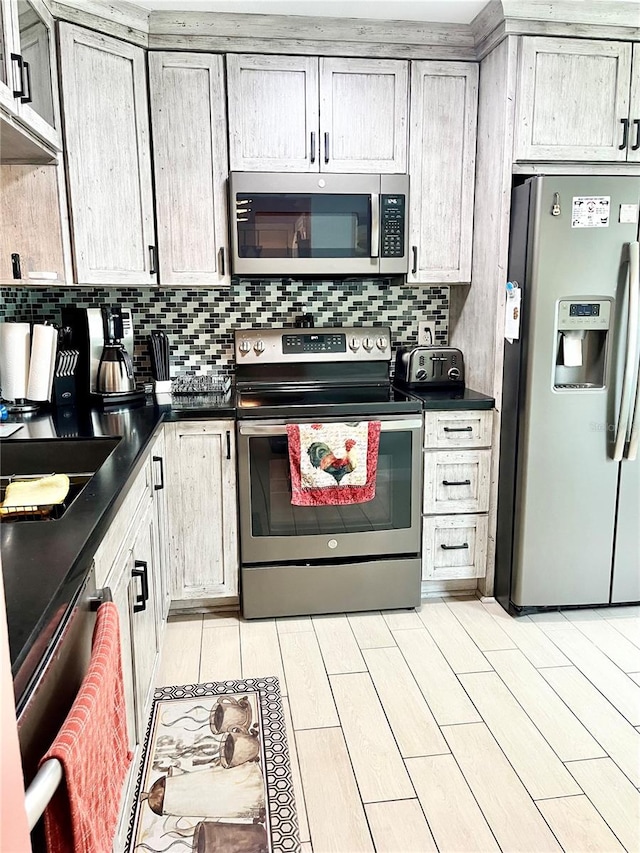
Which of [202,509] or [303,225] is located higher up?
[303,225]

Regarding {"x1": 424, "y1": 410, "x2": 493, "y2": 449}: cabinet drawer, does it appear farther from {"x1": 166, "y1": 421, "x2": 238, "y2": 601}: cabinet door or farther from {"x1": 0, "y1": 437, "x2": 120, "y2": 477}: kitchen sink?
{"x1": 0, "y1": 437, "x2": 120, "y2": 477}: kitchen sink

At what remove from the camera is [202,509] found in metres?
2.74

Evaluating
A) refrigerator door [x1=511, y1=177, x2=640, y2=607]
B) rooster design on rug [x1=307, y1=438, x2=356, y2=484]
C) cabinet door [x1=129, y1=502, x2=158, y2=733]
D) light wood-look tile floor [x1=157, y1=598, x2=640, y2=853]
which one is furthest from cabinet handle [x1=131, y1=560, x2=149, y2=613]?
refrigerator door [x1=511, y1=177, x2=640, y2=607]

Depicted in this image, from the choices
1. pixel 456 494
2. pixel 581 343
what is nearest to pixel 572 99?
pixel 581 343

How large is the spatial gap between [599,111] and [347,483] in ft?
5.94

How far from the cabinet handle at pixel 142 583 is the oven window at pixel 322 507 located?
2.89ft

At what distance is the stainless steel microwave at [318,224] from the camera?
2.74 meters

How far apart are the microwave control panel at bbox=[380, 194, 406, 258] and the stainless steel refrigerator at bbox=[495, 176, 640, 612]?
46 centimetres

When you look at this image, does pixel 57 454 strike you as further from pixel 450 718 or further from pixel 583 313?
pixel 583 313

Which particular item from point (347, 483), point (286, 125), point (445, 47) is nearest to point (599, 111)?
point (445, 47)

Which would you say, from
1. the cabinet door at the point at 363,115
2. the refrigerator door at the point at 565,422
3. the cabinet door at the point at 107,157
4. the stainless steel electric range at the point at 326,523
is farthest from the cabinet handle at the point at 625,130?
the cabinet door at the point at 107,157

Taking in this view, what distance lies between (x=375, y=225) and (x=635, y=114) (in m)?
1.13

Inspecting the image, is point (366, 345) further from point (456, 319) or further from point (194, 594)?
point (194, 594)

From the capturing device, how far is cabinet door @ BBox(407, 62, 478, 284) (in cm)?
281
